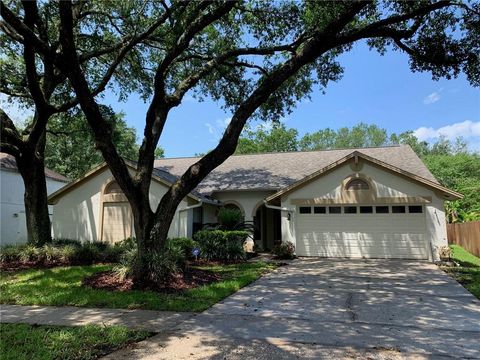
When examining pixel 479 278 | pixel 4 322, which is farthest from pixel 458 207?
pixel 4 322

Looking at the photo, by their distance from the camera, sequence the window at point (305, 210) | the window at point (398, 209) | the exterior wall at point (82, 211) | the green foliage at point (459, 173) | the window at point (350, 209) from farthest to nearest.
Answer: the green foliage at point (459, 173)
the exterior wall at point (82, 211)
the window at point (305, 210)
the window at point (350, 209)
the window at point (398, 209)

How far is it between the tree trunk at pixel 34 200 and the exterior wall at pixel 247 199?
7796 mm

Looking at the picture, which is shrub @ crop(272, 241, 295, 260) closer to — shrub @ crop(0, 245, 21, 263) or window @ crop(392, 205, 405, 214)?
window @ crop(392, 205, 405, 214)

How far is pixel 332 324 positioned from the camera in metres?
6.49

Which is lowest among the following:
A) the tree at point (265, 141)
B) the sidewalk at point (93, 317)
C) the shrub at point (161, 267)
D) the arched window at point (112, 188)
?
the sidewalk at point (93, 317)

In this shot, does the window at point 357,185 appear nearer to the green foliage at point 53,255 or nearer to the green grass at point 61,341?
the green foliage at point 53,255

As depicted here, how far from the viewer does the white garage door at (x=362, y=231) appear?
51.4 ft

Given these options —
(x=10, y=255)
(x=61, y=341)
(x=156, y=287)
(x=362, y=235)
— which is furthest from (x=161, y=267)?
(x=362, y=235)

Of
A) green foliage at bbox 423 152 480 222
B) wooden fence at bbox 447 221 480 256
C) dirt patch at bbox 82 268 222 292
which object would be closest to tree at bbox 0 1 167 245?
dirt patch at bbox 82 268 222 292

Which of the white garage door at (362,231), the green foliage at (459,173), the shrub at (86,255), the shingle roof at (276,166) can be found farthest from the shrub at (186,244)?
the green foliage at (459,173)

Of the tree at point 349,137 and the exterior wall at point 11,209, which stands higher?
the tree at point 349,137

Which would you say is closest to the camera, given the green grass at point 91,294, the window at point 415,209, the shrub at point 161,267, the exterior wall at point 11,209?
the green grass at point 91,294

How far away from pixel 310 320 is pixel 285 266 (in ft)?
24.0

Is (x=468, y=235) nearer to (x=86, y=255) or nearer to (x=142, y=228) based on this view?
(x=142, y=228)
